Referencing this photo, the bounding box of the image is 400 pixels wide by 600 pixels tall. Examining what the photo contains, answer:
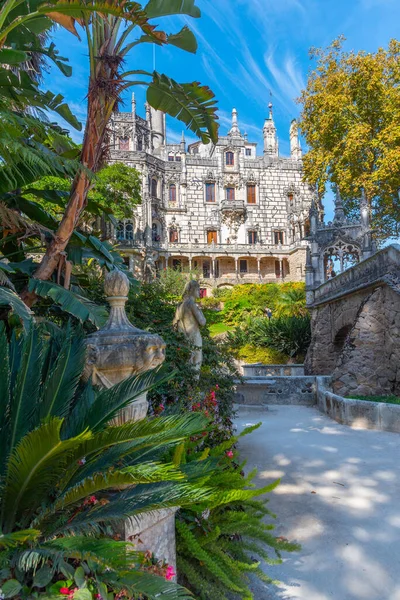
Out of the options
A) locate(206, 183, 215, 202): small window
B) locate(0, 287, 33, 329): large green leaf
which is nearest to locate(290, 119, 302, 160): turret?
locate(206, 183, 215, 202): small window

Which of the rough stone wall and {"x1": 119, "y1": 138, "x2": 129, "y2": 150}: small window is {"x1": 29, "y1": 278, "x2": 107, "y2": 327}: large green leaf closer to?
the rough stone wall

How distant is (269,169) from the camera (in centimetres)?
4372

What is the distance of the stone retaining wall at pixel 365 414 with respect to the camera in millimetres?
7648

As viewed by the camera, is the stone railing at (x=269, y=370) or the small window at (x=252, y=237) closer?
the stone railing at (x=269, y=370)

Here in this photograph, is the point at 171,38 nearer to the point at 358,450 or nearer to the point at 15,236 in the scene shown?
the point at 15,236

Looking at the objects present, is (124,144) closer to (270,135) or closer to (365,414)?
(270,135)

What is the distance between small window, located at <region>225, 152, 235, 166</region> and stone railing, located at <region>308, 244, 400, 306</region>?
103ft

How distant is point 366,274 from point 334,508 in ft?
27.8

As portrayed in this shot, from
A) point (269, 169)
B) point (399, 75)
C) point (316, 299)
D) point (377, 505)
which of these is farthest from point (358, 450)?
point (269, 169)

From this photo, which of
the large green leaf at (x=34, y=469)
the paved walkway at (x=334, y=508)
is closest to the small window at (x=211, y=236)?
the paved walkway at (x=334, y=508)

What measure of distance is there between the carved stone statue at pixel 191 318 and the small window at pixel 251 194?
3869cm

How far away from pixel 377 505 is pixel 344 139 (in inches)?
801

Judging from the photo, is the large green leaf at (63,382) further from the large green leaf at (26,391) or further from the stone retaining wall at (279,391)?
the stone retaining wall at (279,391)

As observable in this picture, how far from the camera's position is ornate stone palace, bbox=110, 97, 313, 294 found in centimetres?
4047
